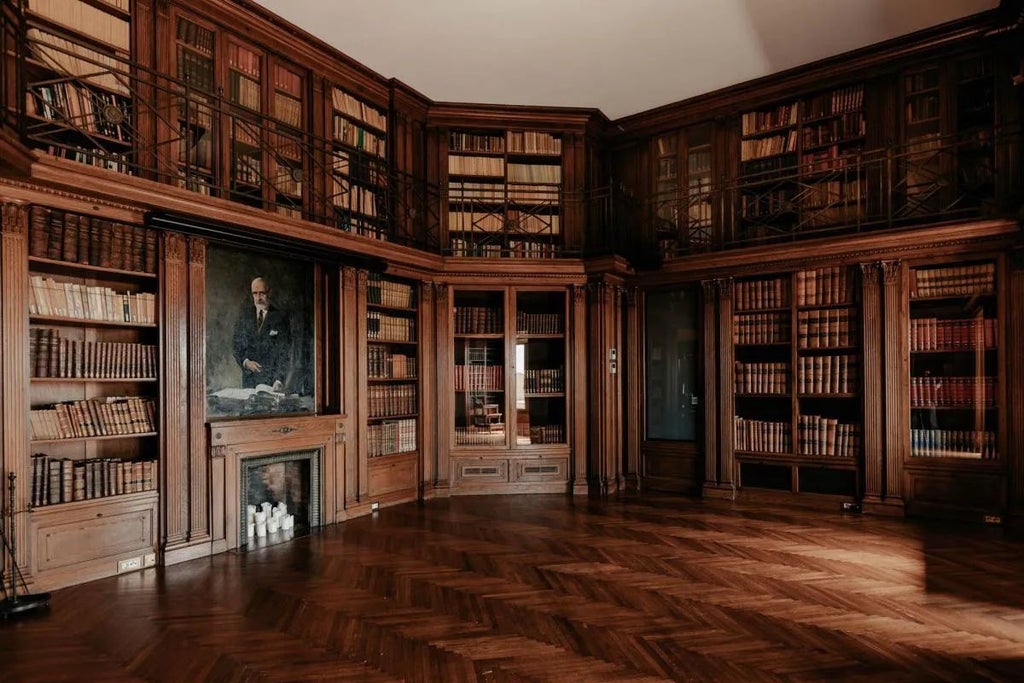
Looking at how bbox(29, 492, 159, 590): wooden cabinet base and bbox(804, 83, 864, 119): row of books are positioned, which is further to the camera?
bbox(804, 83, 864, 119): row of books

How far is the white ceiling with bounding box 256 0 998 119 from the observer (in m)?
4.98

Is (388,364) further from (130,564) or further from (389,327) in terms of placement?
(130,564)

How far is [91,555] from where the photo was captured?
3.85 m

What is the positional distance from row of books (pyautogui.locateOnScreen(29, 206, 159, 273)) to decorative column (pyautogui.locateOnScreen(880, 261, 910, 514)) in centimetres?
598

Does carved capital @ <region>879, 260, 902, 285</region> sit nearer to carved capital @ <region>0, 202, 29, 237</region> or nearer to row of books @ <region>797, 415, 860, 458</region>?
row of books @ <region>797, 415, 860, 458</region>

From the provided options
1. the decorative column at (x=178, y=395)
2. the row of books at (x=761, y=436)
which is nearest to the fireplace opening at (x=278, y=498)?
the decorative column at (x=178, y=395)

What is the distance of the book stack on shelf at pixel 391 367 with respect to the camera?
589 centimetres

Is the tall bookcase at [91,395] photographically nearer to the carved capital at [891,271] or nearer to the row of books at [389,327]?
the row of books at [389,327]

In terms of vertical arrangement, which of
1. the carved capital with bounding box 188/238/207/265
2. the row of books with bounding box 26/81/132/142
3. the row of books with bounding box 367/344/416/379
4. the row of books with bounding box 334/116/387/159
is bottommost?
the row of books with bounding box 367/344/416/379

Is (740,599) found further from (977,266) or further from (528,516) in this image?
(977,266)

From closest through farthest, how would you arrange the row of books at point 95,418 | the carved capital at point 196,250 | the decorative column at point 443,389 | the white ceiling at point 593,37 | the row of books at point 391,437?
the row of books at point 95,418 → the carved capital at point 196,250 → the white ceiling at point 593,37 → the row of books at point 391,437 → the decorative column at point 443,389

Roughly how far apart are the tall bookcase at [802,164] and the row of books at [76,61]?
5348mm

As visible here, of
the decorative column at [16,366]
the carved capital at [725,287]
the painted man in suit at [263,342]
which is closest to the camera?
the decorative column at [16,366]

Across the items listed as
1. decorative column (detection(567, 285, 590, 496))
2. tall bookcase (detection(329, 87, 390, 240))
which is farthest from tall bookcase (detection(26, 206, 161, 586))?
decorative column (detection(567, 285, 590, 496))
